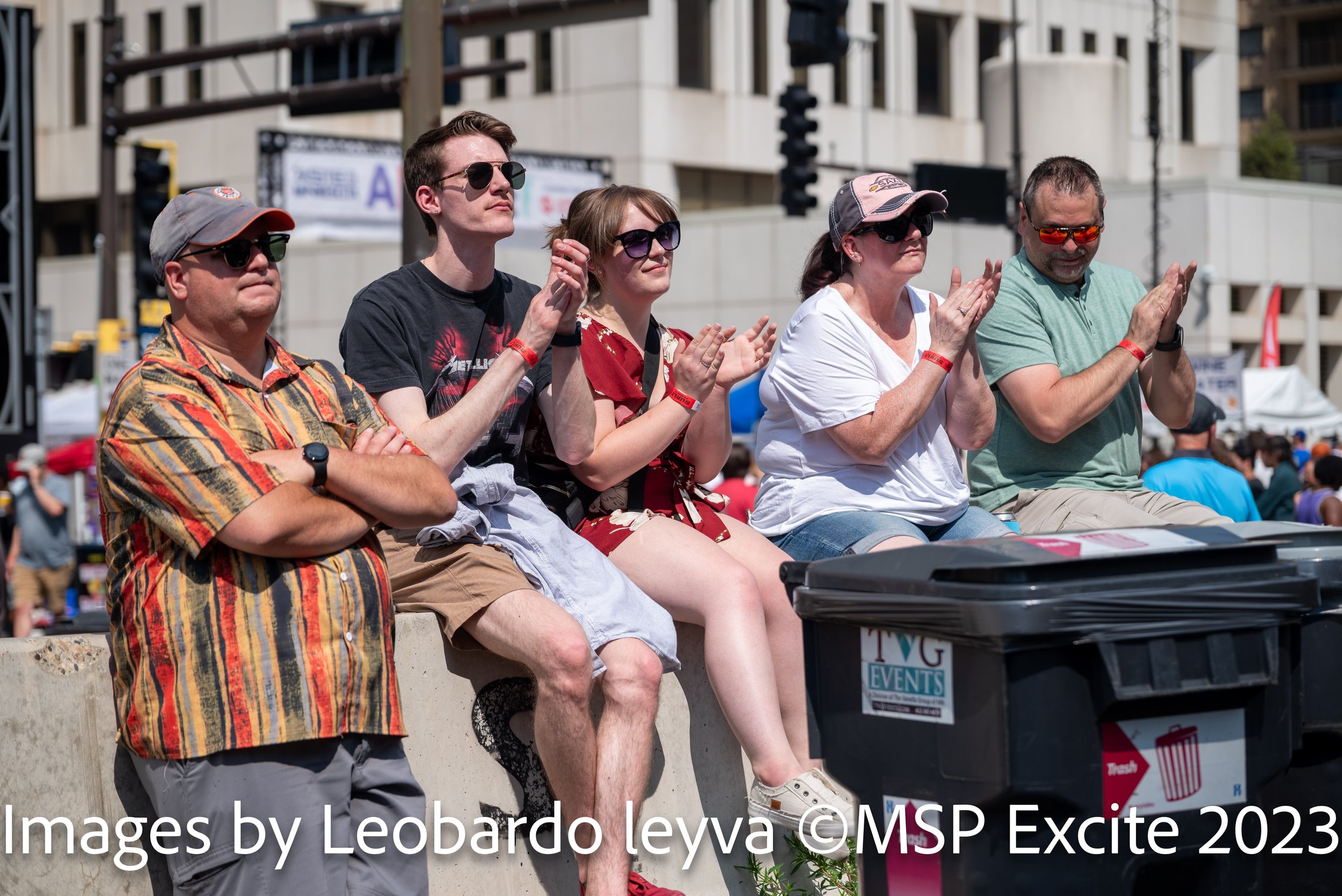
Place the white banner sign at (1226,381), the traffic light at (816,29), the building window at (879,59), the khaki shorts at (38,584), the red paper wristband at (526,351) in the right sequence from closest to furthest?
the red paper wristband at (526,351) < the traffic light at (816,29) < the khaki shorts at (38,584) < the white banner sign at (1226,381) < the building window at (879,59)

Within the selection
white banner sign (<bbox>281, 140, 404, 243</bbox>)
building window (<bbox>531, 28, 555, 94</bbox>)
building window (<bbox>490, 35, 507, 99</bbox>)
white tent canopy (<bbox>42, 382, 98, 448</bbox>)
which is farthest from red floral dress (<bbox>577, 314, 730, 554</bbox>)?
building window (<bbox>531, 28, 555, 94</bbox>)

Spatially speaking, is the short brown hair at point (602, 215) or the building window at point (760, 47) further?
the building window at point (760, 47)

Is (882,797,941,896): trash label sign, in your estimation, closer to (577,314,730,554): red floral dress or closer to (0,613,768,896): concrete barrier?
(0,613,768,896): concrete barrier

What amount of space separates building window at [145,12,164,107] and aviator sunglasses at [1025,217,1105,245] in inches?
1659

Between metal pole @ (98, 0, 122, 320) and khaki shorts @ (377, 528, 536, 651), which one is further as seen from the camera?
metal pole @ (98, 0, 122, 320)

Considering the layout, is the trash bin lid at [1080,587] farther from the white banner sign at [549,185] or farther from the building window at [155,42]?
the building window at [155,42]

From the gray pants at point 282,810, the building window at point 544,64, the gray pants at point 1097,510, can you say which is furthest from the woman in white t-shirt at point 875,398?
the building window at point 544,64

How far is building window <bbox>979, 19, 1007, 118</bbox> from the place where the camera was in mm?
47594

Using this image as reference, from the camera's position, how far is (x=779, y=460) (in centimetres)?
516

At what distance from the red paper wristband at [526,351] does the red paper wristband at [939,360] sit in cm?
124

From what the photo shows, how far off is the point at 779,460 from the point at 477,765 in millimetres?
1373

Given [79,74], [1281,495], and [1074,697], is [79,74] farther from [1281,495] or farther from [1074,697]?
[1074,697]

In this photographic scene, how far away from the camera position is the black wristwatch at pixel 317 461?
3.59 meters

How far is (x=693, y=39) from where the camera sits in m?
41.9
